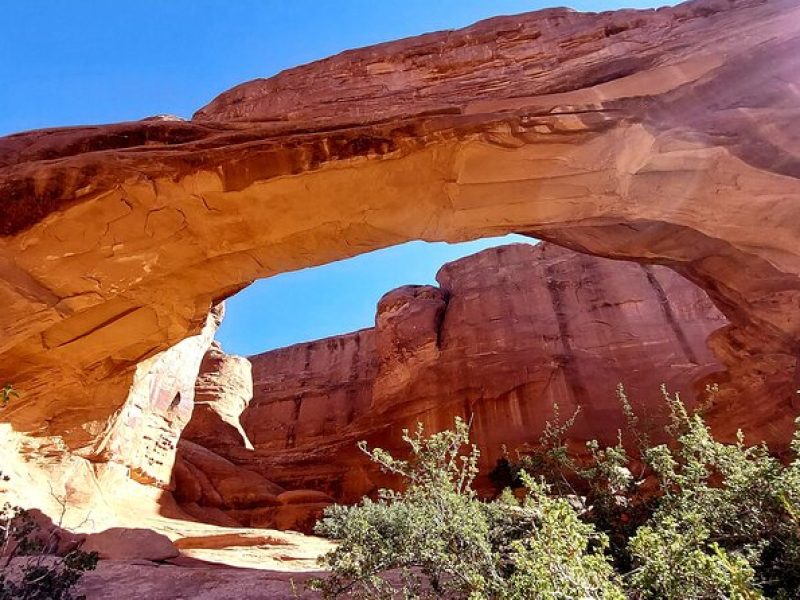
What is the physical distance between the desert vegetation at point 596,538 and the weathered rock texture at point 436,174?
12.2 feet

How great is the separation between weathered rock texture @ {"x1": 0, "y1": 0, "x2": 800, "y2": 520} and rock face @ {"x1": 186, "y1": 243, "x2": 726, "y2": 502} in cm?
1115

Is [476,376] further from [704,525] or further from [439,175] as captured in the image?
[704,525]

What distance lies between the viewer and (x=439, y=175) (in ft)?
28.2

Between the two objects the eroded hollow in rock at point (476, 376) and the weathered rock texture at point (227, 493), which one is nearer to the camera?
the weathered rock texture at point (227, 493)

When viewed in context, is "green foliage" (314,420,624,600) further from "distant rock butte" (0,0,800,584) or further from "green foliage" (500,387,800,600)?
"distant rock butte" (0,0,800,584)

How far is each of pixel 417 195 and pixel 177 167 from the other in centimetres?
381

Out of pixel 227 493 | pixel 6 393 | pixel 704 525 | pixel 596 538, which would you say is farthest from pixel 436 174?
pixel 227 493

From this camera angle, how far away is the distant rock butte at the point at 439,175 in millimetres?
8039

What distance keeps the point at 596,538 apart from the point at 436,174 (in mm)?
5763

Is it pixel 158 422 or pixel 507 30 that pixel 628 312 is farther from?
pixel 158 422

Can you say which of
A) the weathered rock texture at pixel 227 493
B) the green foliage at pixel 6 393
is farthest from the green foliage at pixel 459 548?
the weathered rock texture at pixel 227 493

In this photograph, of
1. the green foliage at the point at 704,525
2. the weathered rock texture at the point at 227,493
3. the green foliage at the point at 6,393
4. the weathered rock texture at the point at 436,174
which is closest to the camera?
the green foliage at the point at 704,525

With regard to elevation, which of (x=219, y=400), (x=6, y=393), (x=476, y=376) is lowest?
(x=6, y=393)

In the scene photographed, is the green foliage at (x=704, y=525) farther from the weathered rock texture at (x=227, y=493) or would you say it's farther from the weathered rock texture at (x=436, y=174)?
the weathered rock texture at (x=227, y=493)
